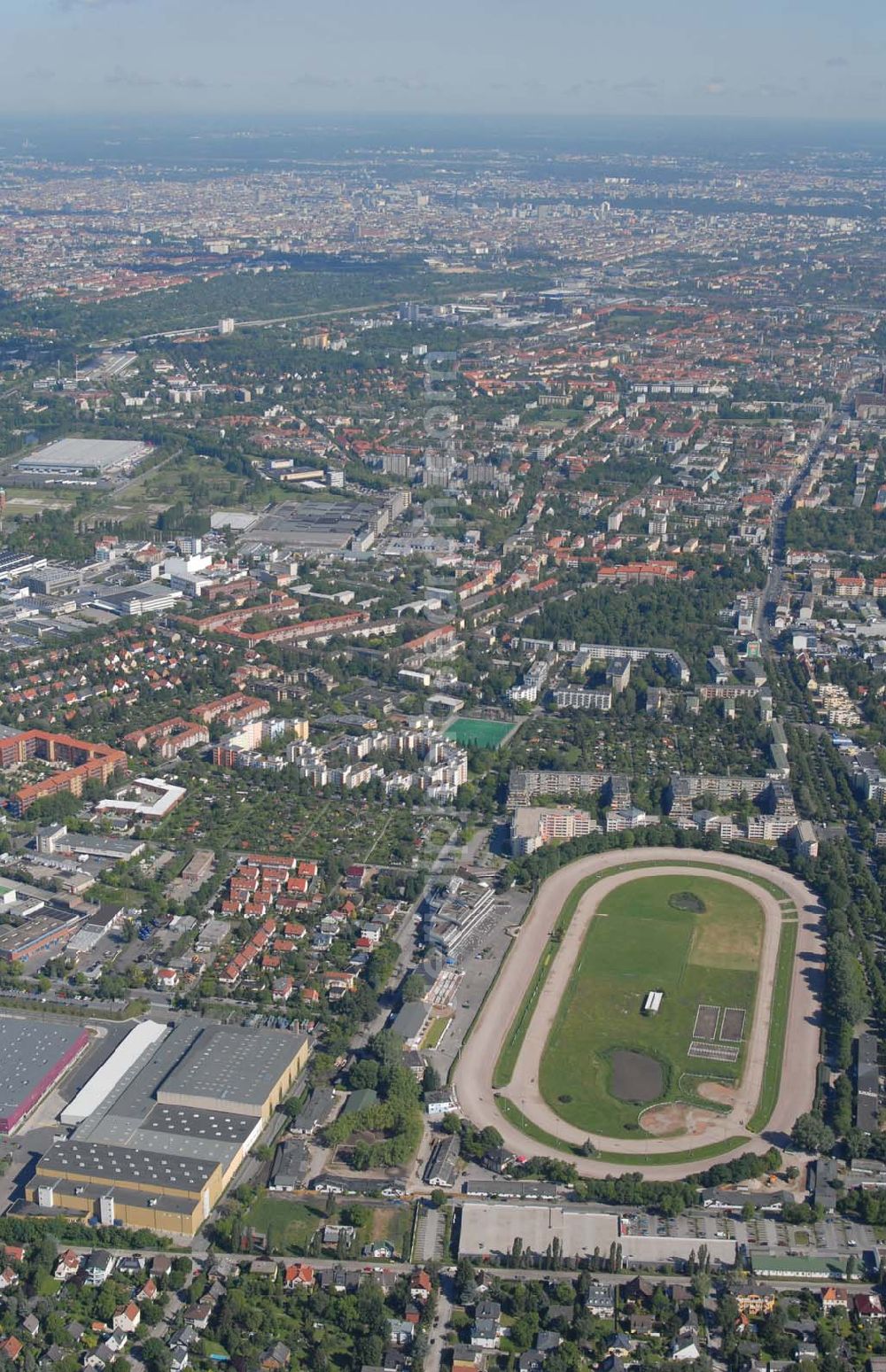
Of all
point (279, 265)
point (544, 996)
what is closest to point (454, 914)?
point (544, 996)

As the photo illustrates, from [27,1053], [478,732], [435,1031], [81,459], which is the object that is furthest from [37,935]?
[81,459]

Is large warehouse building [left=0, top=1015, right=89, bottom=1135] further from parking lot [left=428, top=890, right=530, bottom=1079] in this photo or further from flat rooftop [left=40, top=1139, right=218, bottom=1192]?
parking lot [left=428, top=890, right=530, bottom=1079]

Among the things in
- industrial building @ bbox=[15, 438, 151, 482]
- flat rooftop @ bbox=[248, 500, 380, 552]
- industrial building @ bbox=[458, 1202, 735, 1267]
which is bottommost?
industrial building @ bbox=[15, 438, 151, 482]

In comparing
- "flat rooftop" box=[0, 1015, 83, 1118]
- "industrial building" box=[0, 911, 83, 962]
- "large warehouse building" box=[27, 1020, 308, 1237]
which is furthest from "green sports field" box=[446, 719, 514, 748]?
"flat rooftop" box=[0, 1015, 83, 1118]

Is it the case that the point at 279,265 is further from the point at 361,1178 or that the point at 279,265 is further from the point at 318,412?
the point at 361,1178

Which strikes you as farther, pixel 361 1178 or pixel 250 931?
pixel 250 931
